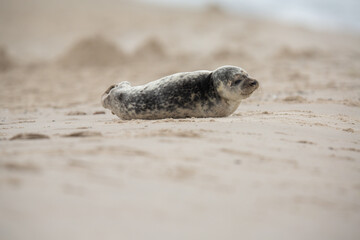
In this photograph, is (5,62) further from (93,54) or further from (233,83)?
(233,83)

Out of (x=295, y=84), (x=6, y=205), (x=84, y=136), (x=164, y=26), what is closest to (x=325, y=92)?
(x=295, y=84)

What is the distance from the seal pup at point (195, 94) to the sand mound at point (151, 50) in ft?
38.5

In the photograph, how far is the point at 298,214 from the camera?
235cm

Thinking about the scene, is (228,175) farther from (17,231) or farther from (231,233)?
(17,231)

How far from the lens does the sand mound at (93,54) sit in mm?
15992

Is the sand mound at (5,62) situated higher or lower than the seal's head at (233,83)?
higher

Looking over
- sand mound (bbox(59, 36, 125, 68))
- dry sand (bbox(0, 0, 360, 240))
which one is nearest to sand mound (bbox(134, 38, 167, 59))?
sand mound (bbox(59, 36, 125, 68))

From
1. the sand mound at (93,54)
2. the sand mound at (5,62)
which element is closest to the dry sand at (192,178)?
the sand mound at (93,54)

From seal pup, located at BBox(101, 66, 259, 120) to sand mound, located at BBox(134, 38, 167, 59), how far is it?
1173cm

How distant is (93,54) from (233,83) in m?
11.9

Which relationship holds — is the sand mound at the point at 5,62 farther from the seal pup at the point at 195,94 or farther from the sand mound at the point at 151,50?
the seal pup at the point at 195,94

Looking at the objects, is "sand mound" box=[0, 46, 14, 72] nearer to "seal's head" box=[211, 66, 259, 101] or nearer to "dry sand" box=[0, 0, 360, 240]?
"dry sand" box=[0, 0, 360, 240]

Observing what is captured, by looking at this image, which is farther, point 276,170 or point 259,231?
point 276,170

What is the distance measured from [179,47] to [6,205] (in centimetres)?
1846
